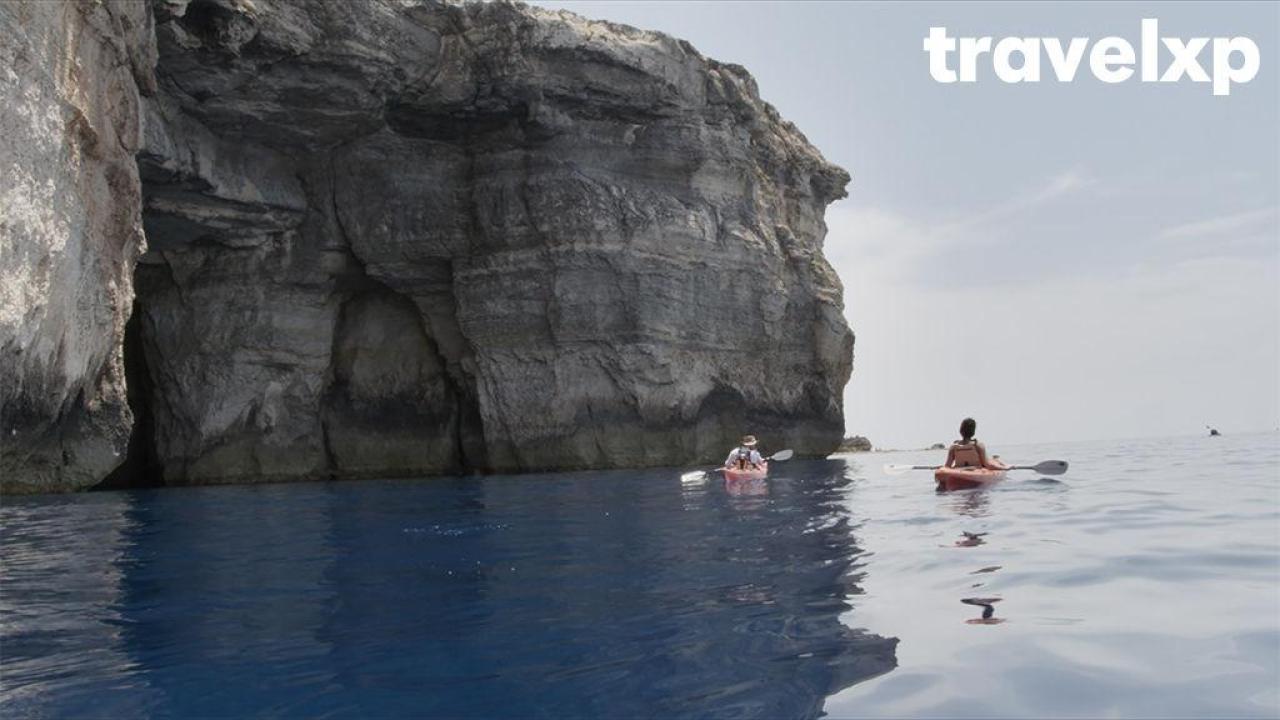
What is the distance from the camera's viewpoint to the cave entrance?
104ft

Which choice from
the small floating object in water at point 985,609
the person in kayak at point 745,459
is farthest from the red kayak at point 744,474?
the small floating object in water at point 985,609

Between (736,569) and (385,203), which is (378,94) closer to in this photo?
(385,203)

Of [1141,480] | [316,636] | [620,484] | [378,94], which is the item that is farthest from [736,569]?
[378,94]

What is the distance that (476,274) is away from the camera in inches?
1238

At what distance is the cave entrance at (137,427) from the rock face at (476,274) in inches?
4.0

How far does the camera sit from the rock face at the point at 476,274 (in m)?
28.0

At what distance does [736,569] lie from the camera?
329 inches

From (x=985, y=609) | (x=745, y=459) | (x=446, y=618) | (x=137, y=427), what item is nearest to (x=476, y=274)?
(x=137, y=427)

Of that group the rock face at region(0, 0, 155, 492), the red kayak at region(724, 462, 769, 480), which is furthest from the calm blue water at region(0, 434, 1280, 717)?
the red kayak at region(724, 462, 769, 480)

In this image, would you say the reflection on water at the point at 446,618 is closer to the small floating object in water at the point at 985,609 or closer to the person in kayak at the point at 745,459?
the small floating object in water at the point at 985,609

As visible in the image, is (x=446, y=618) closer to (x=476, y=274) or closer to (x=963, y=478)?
(x=963, y=478)

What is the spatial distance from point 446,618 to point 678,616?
1.67 m

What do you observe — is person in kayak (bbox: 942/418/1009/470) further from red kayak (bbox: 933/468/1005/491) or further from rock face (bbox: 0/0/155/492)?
rock face (bbox: 0/0/155/492)

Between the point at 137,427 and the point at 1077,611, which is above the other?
the point at 137,427
